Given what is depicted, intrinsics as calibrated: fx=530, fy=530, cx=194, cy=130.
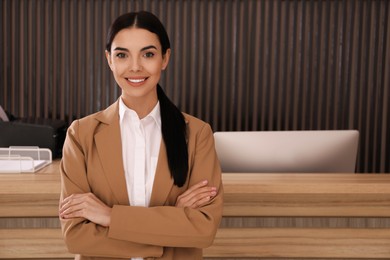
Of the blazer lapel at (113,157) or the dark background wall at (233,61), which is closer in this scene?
the blazer lapel at (113,157)

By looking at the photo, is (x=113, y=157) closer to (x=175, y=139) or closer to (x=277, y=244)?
(x=175, y=139)

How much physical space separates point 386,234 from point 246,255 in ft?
1.73

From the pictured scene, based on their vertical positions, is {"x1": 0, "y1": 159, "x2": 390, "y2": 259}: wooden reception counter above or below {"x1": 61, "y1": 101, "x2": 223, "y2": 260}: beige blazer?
below

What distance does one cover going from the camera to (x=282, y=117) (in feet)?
15.1

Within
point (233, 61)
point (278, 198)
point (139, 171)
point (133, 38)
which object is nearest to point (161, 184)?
point (139, 171)

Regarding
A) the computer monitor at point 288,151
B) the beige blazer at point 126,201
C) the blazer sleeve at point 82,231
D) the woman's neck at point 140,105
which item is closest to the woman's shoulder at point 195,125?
the beige blazer at point 126,201

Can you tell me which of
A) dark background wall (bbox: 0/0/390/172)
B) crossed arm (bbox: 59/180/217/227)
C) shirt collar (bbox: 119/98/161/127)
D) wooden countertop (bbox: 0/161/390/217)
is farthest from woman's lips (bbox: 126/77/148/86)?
dark background wall (bbox: 0/0/390/172)

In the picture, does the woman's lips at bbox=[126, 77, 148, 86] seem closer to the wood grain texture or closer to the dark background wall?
the wood grain texture

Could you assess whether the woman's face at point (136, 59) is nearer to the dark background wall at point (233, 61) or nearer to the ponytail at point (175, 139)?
the ponytail at point (175, 139)

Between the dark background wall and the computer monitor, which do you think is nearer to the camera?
the computer monitor

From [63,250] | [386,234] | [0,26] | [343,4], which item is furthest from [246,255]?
[0,26]

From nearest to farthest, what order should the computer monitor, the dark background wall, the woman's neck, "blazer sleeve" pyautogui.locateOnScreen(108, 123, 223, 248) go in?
1. "blazer sleeve" pyautogui.locateOnScreen(108, 123, 223, 248)
2. the woman's neck
3. the computer monitor
4. the dark background wall

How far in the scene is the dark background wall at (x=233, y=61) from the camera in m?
4.49

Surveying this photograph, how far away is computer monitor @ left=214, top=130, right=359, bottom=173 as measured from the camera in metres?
2.13
